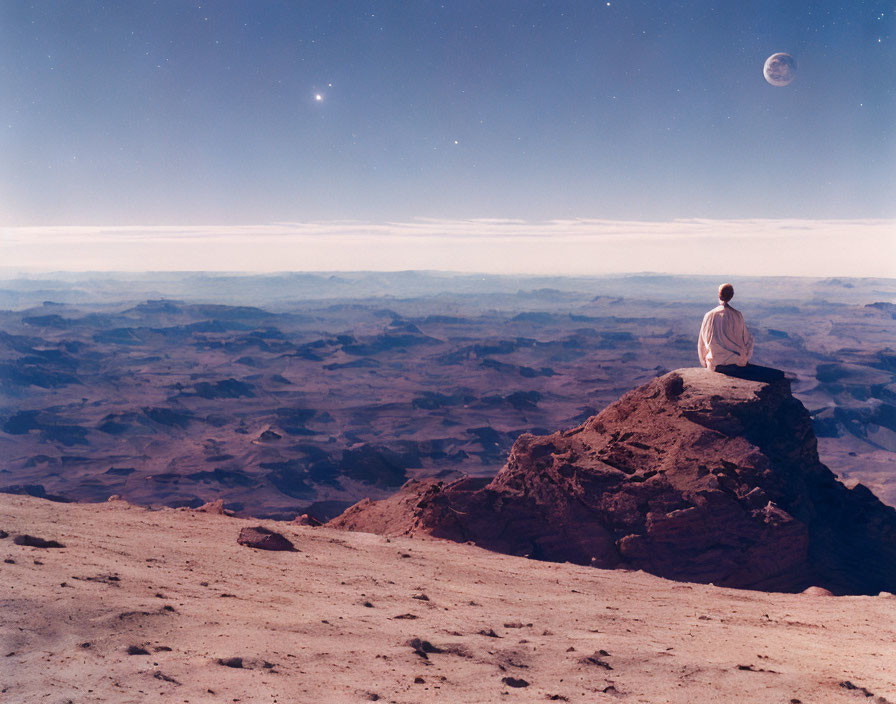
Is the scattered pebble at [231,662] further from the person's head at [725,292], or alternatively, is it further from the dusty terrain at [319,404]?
the dusty terrain at [319,404]

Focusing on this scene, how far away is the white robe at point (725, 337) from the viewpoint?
40.8ft

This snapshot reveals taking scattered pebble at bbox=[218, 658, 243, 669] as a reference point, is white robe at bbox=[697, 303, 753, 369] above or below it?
above

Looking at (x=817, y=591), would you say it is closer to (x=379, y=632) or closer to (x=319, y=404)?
(x=379, y=632)

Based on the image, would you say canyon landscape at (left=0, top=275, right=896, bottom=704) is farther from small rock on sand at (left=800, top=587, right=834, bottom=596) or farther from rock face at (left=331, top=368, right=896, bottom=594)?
small rock on sand at (left=800, top=587, right=834, bottom=596)

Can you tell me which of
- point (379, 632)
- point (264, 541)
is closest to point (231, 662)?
point (379, 632)

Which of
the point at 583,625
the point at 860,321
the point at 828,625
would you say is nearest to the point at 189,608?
the point at 583,625

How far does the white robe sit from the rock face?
438mm

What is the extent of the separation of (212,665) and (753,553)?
900 cm

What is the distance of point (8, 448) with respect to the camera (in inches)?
2458

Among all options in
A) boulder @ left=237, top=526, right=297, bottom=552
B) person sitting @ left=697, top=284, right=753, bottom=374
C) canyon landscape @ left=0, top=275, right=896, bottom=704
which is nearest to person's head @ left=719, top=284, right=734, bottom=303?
person sitting @ left=697, top=284, right=753, bottom=374

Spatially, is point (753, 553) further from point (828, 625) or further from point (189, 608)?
point (189, 608)

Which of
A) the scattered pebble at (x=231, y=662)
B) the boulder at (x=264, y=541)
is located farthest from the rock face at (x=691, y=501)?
the scattered pebble at (x=231, y=662)

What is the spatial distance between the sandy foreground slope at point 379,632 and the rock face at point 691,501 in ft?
6.02

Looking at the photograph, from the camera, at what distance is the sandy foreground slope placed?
14.7 feet
